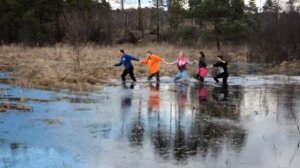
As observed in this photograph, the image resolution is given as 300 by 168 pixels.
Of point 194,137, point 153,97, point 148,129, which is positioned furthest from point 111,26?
point 194,137

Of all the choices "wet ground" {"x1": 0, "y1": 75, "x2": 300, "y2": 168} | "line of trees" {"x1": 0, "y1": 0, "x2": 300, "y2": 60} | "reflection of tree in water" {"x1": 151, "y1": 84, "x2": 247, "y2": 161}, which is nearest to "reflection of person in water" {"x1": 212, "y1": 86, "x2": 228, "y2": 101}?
"wet ground" {"x1": 0, "y1": 75, "x2": 300, "y2": 168}

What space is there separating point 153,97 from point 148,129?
20.4ft

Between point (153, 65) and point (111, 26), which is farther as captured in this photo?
point (111, 26)

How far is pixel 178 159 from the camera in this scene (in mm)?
9312

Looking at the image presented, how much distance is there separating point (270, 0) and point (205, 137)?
99.5 m

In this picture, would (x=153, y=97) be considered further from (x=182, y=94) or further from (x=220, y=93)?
(x=220, y=93)

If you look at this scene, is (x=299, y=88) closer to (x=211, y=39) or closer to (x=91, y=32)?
(x=211, y=39)

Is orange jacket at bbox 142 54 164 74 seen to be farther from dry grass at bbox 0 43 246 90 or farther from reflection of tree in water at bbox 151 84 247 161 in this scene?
reflection of tree in water at bbox 151 84 247 161

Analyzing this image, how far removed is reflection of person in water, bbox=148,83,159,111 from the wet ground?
0.03 m

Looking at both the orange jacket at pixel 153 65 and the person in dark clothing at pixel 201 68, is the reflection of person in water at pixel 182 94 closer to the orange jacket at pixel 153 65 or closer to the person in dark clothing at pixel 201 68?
the person in dark clothing at pixel 201 68

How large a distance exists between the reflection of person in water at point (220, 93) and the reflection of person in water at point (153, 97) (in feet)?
7.39

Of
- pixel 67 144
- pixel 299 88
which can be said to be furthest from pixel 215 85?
pixel 67 144

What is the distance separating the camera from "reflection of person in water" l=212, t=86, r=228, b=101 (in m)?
18.4

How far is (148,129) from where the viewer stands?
1216cm
